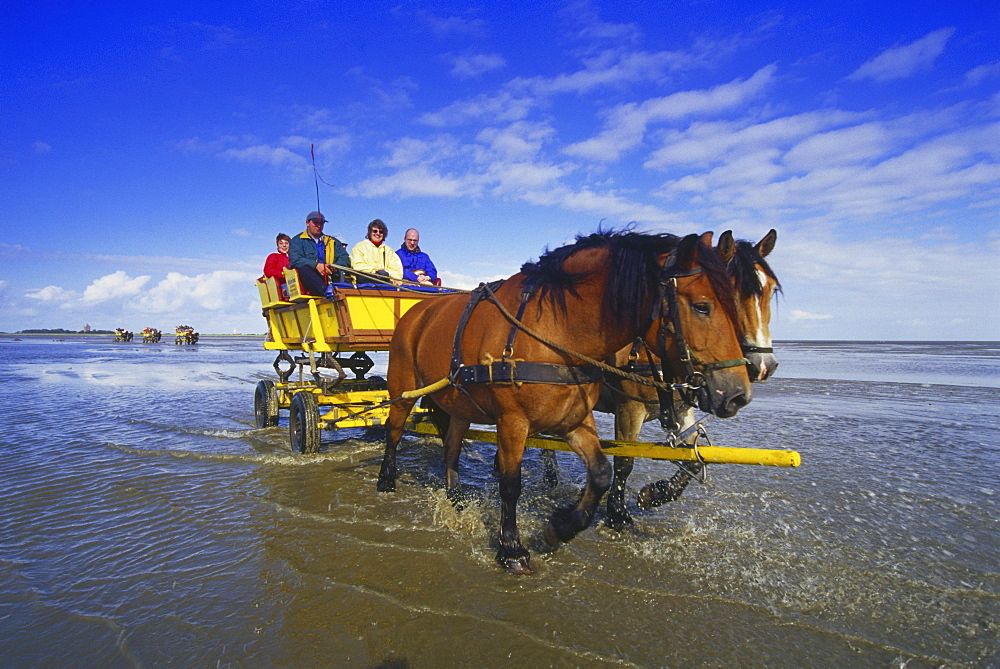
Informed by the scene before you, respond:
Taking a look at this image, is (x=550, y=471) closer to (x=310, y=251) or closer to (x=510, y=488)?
(x=510, y=488)

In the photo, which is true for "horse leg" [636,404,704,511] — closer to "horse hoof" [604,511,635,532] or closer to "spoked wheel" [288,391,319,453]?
"horse hoof" [604,511,635,532]

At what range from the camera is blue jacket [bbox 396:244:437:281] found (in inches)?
312

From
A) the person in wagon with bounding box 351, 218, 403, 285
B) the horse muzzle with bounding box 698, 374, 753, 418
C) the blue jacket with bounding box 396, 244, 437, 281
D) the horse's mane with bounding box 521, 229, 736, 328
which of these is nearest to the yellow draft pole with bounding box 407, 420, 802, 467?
the horse muzzle with bounding box 698, 374, 753, 418

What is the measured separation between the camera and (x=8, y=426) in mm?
8492

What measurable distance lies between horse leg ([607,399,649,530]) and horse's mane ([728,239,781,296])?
1628mm

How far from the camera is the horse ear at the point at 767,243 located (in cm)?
347

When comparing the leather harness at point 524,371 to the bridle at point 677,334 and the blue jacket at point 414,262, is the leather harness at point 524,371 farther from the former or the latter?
the blue jacket at point 414,262

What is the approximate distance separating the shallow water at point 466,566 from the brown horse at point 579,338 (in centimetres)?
66

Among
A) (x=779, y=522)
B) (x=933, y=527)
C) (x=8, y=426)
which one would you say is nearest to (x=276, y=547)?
(x=779, y=522)

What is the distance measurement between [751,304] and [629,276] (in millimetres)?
735

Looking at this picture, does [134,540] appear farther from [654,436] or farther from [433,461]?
[654,436]

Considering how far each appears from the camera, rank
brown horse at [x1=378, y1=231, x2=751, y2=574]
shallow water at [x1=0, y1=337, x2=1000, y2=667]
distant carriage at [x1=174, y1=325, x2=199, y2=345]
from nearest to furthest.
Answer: shallow water at [x1=0, y1=337, x2=1000, y2=667], brown horse at [x1=378, y1=231, x2=751, y2=574], distant carriage at [x1=174, y1=325, x2=199, y2=345]

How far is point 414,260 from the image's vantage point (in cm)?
798

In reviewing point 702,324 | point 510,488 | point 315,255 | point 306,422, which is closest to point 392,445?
point 306,422
